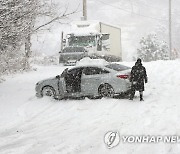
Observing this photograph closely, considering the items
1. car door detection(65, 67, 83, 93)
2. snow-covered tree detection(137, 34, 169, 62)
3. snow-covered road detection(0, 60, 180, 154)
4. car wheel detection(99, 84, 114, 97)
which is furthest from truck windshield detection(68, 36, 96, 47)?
snow-covered tree detection(137, 34, 169, 62)

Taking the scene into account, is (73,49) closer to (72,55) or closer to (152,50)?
(72,55)

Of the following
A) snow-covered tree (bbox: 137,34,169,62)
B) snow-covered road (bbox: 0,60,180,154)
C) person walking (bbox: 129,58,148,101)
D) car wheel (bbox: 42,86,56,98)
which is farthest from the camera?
snow-covered tree (bbox: 137,34,169,62)

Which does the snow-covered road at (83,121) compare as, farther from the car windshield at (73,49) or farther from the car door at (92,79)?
the car windshield at (73,49)

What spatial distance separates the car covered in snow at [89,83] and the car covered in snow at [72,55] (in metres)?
11.2

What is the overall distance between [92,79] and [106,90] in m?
0.76

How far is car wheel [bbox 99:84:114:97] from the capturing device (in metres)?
15.3

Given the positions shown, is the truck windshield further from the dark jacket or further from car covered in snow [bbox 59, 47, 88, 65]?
the dark jacket

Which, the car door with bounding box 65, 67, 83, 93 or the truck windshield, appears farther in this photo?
the truck windshield

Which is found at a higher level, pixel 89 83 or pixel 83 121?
pixel 89 83

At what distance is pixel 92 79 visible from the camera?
51.5 feet

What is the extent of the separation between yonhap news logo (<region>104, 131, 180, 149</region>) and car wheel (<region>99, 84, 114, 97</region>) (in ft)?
18.3

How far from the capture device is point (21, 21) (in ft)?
54.5

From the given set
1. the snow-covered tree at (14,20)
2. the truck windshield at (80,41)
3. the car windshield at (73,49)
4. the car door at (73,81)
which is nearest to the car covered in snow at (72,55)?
the car windshield at (73,49)

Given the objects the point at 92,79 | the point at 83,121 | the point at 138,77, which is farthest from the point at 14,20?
the point at 83,121
